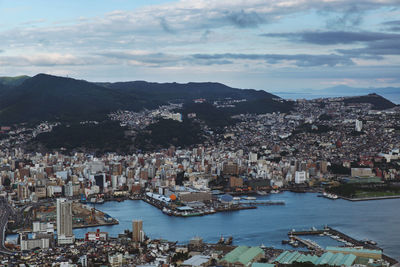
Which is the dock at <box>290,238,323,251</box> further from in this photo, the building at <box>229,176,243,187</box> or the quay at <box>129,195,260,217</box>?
the building at <box>229,176,243,187</box>

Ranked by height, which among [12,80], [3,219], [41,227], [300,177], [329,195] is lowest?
[3,219]

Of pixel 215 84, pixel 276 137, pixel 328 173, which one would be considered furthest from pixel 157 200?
pixel 215 84

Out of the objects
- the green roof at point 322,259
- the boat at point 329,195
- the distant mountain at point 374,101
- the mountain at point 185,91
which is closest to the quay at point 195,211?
the boat at point 329,195

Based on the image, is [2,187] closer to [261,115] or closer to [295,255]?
[295,255]

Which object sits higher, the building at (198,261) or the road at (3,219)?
the building at (198,261)

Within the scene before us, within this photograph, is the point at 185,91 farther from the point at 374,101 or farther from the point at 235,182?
the point at 235,182

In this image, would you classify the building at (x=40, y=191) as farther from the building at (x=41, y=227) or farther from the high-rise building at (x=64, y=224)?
the high-rise building at (x=64, y=224)

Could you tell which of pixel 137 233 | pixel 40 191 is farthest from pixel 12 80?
pixel 137 233
